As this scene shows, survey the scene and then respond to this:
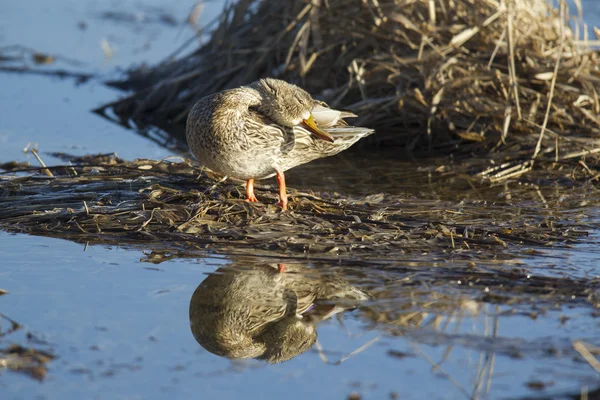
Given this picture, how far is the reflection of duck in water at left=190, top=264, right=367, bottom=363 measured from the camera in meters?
3.55

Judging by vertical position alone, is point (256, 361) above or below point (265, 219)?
below

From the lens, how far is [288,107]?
5031mm

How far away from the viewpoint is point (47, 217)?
4.98 meters

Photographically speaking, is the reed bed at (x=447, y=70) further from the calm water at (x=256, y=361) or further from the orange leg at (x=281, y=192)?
the calm water at (x=256, y=361)

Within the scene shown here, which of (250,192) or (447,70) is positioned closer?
(250,192)

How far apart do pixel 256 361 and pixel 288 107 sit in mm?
1969

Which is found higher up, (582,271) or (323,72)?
(323,72)

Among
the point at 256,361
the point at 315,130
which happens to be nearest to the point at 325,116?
the point at 315,130

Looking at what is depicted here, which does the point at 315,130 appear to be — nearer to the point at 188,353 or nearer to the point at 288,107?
the point at 288,107

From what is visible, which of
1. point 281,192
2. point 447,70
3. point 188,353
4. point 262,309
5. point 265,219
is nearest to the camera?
point 188,353

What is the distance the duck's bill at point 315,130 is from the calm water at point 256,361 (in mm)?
921

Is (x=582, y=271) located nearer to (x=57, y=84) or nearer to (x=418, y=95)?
(x=418, y=95)

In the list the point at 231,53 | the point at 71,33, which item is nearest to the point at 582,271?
the point at 231,53

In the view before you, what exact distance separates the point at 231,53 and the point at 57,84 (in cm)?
257
